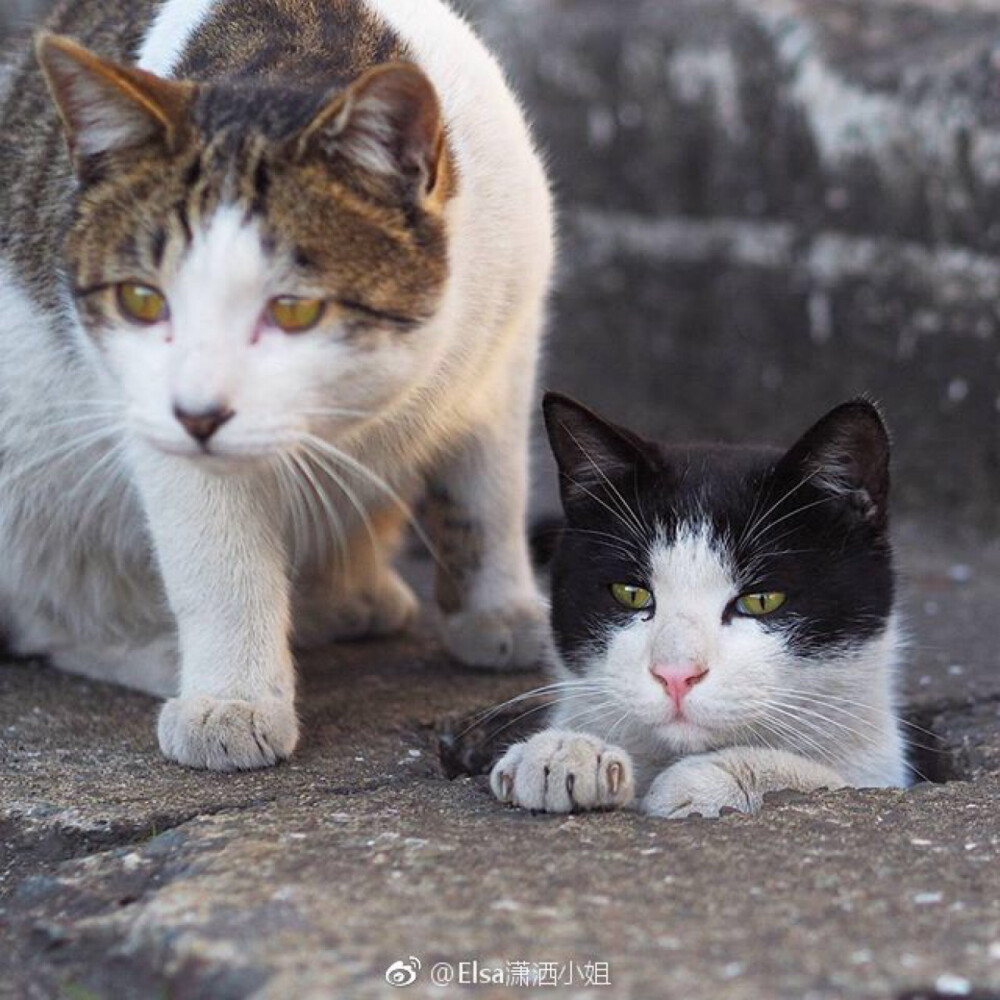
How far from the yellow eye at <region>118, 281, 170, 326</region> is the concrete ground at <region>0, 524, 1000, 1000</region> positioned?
0.69 metres

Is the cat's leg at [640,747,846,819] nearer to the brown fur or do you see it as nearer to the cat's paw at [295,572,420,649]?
the brown fur

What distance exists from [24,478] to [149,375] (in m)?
0.85

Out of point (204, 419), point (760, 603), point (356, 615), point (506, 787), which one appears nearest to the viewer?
point (204, 419)

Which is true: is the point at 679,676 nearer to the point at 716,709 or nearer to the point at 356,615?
the point at 716,709

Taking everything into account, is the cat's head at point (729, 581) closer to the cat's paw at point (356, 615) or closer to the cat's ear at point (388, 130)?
the cat's ear at point (388, 130)

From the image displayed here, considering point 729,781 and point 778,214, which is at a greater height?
point 778,214

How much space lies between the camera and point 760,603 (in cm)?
239

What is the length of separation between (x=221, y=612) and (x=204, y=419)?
566mm

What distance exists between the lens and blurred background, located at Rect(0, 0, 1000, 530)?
3820 mm

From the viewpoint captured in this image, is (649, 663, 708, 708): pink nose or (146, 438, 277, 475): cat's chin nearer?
(146, 438, 277, 475): cat's chin

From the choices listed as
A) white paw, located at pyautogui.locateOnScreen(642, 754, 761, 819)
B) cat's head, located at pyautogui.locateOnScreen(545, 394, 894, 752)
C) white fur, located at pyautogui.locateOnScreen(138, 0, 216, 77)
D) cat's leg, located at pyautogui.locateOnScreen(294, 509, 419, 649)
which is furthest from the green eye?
white fur, located at pyautogui.locateOnScreen(138, 0, 216, 77)

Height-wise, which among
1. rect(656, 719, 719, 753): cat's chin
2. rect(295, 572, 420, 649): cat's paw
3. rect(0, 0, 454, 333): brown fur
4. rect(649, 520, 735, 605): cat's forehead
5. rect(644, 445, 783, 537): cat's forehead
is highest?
rect(0, 0, 454, 333): brown fur

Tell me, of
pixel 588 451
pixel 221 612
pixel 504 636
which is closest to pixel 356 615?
pixel 504 636

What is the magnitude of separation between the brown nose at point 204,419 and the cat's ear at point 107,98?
426 millimetres
